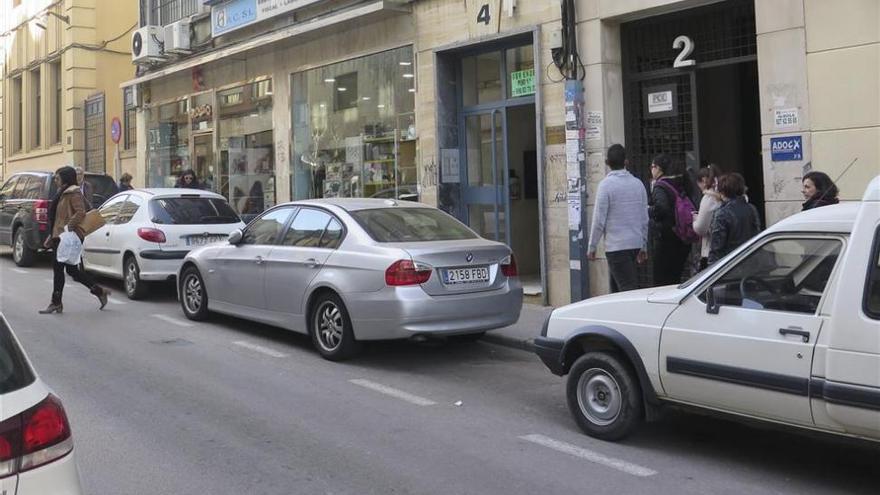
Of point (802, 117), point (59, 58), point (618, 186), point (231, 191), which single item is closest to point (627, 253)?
point (618, 186)

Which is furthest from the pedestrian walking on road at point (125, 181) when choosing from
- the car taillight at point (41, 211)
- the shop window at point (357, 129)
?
the shop window at point (357, 129)

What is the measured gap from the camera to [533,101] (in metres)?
11.4

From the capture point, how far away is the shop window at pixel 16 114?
3162cm

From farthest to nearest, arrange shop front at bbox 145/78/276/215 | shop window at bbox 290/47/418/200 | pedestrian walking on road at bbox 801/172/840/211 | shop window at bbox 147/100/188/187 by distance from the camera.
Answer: shop window at bbox 147/100/188/187, shop front at bbox 145/78/276/215, shop window at bbox 290/47/418/200, pedestrian walking on road at bbox 801/172/840/211

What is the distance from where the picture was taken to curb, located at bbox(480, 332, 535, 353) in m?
8.36

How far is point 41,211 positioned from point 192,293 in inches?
240

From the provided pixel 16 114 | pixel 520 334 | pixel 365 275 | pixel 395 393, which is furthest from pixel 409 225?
pixel 16 114

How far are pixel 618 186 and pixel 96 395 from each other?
511 cm

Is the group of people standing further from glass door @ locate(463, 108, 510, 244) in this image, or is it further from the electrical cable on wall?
glass door @ locate(463, 108, 510, 244)

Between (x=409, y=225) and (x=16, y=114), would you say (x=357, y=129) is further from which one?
(x=16, y=114)

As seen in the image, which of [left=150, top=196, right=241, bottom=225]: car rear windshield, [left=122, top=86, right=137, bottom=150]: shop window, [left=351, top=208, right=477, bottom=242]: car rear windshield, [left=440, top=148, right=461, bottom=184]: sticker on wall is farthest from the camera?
[left=122, top=86, right=137, bottom=150]: shop window

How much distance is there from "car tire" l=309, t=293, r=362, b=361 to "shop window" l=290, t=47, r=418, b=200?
216 inches

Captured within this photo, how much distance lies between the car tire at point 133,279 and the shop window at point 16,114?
23.7 metres

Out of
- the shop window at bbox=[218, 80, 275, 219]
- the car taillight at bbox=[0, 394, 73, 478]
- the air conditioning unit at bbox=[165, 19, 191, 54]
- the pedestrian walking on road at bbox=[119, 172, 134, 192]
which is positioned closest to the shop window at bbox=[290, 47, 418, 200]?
the shop window at bbox=[218, 80, 275, 219]
